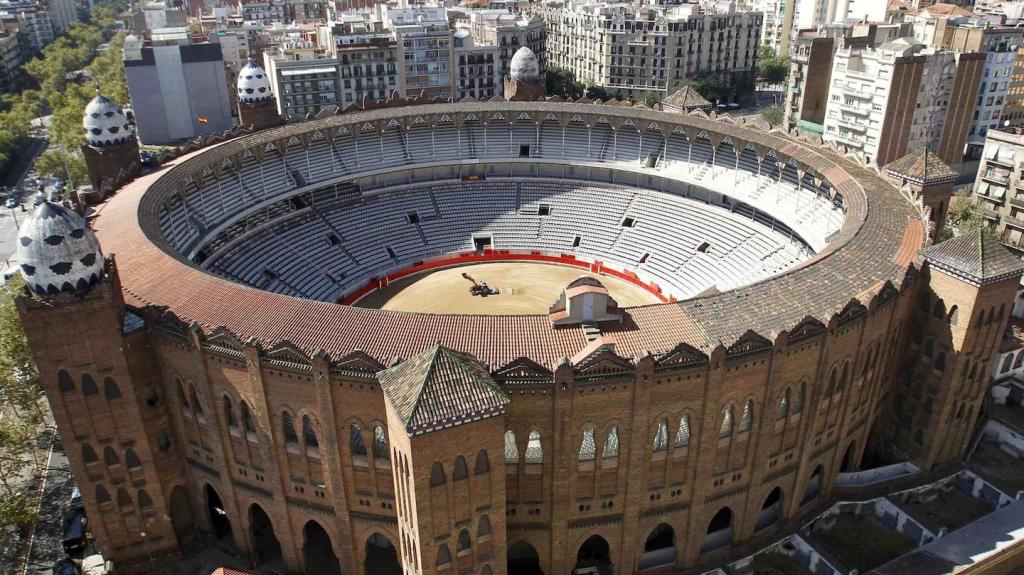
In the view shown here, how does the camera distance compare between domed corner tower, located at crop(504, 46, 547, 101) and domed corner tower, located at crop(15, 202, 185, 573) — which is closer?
domed corner tower, located at crop(15, 202, 185, 573)

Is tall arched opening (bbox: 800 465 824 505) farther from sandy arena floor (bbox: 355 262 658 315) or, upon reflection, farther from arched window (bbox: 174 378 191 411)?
arched window (bbox: 174 378 191 411)

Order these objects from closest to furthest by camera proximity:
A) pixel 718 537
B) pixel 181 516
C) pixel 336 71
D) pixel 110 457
Answer: 1. pixel 110 457
2. pixel 718 537
3. pixel 181 516
4. pixel 336 71

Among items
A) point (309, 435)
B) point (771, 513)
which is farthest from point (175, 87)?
point (771, 513)

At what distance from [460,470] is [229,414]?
47.0 ft

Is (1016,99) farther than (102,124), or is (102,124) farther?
(1016,99)

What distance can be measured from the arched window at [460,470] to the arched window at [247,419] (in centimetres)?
1217

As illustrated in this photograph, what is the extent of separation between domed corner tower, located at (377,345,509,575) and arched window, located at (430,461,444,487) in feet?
0.14

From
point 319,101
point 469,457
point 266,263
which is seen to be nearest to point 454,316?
point 469,457

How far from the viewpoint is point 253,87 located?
79.4m

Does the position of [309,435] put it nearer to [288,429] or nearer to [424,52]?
[288,429]

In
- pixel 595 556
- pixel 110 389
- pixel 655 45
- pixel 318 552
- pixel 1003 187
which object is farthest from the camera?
pixel 655 45

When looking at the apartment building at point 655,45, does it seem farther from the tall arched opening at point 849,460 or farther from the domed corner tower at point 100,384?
the domed corner tower at point 100,384

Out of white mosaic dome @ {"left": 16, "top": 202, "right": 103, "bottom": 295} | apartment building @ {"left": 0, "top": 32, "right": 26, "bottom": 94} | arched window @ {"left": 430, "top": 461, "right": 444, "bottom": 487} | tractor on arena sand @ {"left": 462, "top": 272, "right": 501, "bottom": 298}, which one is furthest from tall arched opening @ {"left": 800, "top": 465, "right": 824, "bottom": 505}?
apartment building @ {"left": 0, "top": 32, "right": 26, "bottom": 94}

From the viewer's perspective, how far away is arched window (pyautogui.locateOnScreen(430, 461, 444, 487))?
3083 cm
